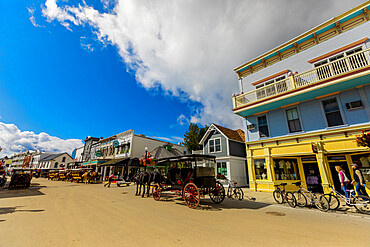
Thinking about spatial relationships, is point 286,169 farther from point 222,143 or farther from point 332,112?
point 222,143

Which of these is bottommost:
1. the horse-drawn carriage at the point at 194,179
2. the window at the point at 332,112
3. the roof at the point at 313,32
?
the horse-drawn carriage at the point at 194,179

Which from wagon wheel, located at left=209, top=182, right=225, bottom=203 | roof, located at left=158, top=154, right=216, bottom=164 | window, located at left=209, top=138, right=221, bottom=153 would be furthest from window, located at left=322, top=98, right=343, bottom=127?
window, located at left=209, top=138, right=221, bottom=153

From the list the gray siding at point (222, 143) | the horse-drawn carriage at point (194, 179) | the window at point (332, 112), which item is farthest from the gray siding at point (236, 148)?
the horse-drawn carriage at point (194, 179)

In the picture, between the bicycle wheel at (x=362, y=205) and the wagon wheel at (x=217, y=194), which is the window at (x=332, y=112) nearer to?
the bicycle wheel at (x=362, y=205)

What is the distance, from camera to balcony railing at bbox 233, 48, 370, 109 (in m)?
9.35

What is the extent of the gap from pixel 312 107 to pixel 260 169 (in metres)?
6.16

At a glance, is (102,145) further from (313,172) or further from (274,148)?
(313,172)

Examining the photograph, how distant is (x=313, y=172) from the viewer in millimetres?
12109

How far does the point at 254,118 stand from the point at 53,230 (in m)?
14.7

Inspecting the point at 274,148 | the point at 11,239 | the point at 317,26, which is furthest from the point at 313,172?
the point at 11,239

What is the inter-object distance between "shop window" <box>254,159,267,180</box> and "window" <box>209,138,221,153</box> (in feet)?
19.3

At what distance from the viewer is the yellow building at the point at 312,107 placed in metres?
9.64

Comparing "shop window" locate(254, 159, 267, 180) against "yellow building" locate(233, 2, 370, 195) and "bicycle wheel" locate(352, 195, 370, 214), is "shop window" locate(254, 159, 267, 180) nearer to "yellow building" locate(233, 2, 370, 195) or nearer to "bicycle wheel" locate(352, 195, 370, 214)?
"yellow building" locate(233, 2, 370, 195)

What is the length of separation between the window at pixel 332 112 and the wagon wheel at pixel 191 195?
33.6 feet
